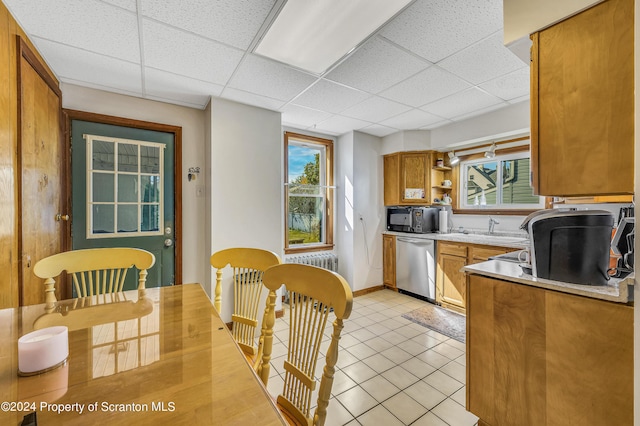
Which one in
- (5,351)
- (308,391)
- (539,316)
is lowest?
(308,391)

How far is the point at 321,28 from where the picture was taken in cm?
171

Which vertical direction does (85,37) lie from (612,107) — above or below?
above

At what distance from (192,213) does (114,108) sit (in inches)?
50.0

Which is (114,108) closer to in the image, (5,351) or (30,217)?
(30,217)

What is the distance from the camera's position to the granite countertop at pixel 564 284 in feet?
3.85

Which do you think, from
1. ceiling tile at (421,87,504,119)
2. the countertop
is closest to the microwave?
the countertop

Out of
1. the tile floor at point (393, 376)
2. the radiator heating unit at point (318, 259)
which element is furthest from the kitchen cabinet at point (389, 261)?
the tile floor at point (393, 376)

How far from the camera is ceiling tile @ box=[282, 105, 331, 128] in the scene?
3135 mm

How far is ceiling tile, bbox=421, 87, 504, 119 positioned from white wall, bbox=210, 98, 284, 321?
1882mm

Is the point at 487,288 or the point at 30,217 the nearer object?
the point at 487,288

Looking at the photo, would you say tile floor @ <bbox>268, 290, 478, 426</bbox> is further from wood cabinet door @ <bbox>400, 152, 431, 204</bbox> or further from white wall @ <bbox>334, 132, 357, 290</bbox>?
wood cabinet door @ <bbox>400, 152, 431, 204</bbox>

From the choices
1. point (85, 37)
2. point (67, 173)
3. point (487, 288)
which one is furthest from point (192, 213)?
point (487, 288)

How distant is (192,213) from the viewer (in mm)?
3002

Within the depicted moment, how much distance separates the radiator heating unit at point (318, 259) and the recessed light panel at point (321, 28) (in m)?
2.54
